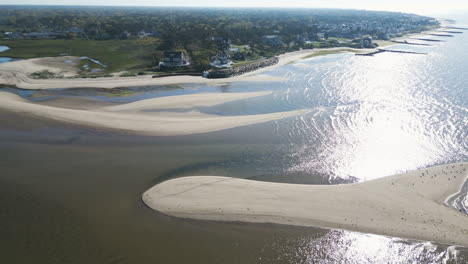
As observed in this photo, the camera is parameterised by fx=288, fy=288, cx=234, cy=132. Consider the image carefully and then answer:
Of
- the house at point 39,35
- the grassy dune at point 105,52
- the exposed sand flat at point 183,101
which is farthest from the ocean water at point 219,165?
the house at point 39,35

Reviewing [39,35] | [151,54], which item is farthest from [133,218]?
[39,35]

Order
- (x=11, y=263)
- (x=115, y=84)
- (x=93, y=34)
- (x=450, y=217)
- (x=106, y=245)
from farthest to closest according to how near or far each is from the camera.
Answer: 1. (x=93, y=34)
2. (x=115, y=84)
3. (x=450, y=217)
4. (x=106, y=245)
5. (x=11, y=263)

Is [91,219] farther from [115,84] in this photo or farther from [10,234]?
[115,84]

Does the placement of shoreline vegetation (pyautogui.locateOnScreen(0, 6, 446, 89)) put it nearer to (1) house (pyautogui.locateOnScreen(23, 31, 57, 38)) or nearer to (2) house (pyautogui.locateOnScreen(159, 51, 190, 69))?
(1) house (pyautogui.locateOnScreen(23, 31, 57, 38))

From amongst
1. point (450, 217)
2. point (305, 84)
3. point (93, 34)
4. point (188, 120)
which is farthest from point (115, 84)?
point (93, 34)

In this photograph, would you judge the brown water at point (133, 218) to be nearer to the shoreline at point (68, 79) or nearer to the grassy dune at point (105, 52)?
the shoreline at point (68, 79)

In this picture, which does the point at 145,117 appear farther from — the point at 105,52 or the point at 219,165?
the point at 105,52

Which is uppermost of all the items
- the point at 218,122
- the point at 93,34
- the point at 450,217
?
the point at 93,34
